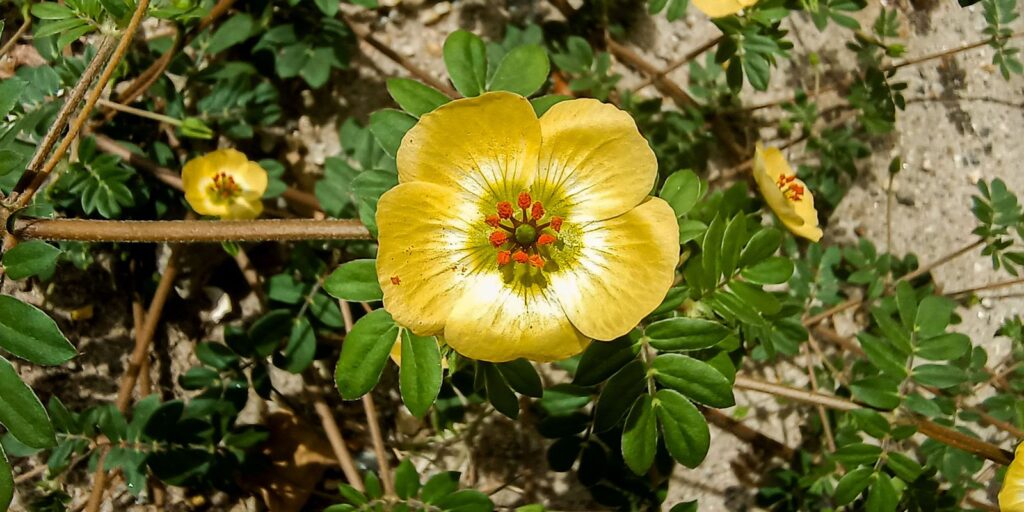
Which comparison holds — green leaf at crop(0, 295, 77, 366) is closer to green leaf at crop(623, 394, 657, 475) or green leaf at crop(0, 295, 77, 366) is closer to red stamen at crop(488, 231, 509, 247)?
red stamen at crop(488, 231, 509, 247)

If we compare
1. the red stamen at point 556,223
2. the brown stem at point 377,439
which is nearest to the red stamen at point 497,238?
the red stamen at point 556,223

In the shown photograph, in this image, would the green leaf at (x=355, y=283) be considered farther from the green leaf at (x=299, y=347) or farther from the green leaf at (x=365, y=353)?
the green leaf at (x=299, y=347)

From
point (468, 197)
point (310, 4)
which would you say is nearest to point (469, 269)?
point (468, 197)

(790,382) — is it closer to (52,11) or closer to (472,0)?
(472,0)

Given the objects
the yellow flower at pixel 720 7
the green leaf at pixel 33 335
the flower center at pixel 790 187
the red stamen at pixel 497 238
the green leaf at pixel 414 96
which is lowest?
the flower center at pixel 790 187

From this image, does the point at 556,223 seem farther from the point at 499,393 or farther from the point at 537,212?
the point at 499,393

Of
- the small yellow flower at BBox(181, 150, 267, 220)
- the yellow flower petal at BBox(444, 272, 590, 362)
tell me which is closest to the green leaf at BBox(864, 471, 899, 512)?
the yellow flower petal at BBox(444, 272, 590, 362)
